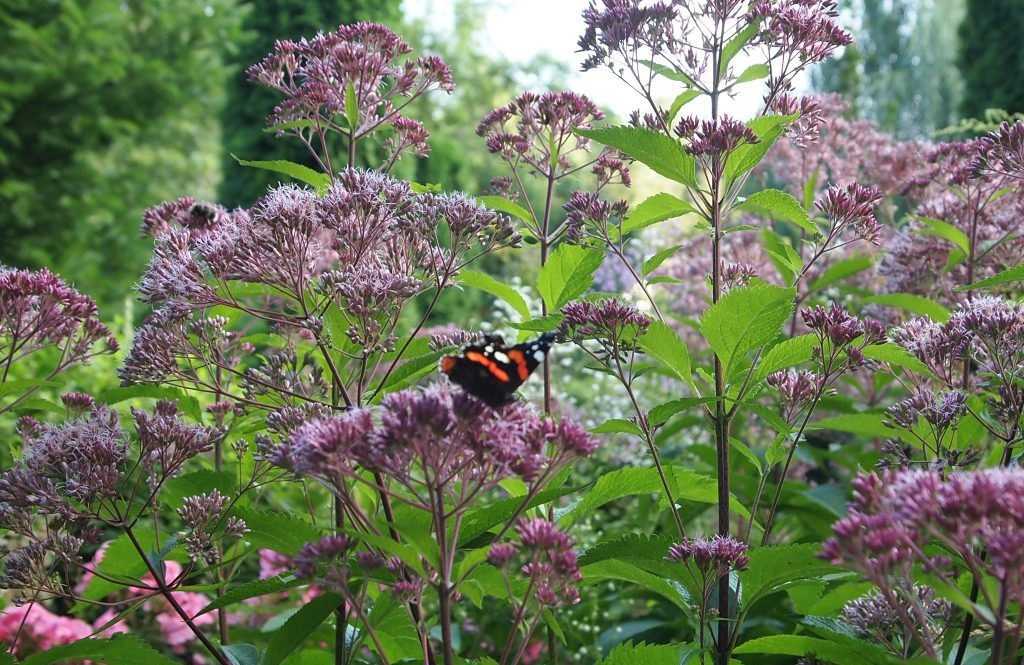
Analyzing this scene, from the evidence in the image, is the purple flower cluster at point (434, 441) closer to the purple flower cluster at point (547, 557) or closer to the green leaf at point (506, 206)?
the purple flower cluster at point (547, 557)

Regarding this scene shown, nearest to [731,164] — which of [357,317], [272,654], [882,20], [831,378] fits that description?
[831,378]

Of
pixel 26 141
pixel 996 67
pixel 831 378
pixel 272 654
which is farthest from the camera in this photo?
pixel 996 67

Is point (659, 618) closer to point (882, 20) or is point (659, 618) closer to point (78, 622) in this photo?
point (78, 622)

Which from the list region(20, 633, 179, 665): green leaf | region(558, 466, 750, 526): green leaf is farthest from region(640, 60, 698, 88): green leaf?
region(20, 633, 179, 665): green leaf

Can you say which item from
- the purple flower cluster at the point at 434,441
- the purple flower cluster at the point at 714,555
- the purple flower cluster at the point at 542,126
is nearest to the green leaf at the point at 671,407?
the purple flower cluster at the point at 714,555

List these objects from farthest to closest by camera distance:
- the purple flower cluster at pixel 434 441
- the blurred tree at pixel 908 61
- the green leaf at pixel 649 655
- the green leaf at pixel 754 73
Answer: the blurred tree at pixel 908 61 < the green leaf at pixel 754 73 < the green leaf at pixel 649 655 < the purple flower cluster at pixel 434 441

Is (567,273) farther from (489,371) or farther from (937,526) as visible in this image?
(937,526)
